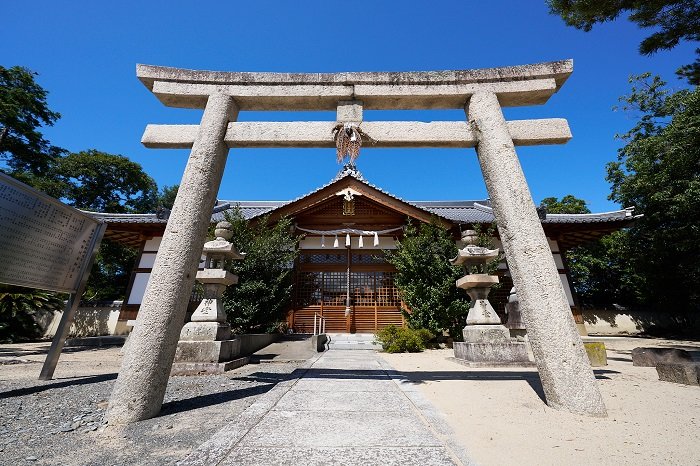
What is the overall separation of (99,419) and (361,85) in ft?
14.7

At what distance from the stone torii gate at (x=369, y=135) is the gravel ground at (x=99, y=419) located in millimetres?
308

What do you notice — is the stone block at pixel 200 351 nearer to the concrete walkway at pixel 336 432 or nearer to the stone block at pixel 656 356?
the concrete walkway at pixel 336 432

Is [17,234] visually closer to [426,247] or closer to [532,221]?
[532,221]

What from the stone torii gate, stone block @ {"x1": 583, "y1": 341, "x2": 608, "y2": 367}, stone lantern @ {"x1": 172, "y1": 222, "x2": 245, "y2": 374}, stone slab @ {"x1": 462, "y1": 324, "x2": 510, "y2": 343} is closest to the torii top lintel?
the stone torii gate

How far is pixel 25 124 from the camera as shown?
758 inches

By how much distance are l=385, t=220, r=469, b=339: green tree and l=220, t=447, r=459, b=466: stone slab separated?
7.86 m

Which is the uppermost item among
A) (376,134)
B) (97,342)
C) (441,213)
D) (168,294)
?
(441,213)

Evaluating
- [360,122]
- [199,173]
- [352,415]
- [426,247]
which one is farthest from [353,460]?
[426,247]

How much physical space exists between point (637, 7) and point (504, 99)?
13.2 ft

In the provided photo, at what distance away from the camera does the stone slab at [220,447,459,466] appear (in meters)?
1.78

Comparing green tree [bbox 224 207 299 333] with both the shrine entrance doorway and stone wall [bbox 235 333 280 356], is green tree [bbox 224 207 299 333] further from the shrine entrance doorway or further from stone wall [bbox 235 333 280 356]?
the shrine entrance doorway

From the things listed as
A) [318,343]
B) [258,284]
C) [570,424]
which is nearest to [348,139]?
[570,424]

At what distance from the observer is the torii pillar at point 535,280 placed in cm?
281

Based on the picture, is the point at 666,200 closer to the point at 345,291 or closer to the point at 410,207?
the point at 410,207
